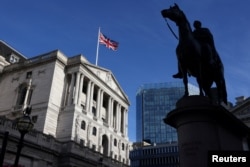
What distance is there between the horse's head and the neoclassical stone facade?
40.4m

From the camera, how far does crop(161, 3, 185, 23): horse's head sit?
11.5 m

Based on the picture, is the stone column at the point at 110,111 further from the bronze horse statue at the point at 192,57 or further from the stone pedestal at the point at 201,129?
the stone pedestal at the point at 201,129

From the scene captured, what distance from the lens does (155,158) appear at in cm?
11544

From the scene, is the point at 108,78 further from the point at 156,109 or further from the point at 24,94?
the point at 156,109

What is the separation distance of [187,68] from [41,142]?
30.3m

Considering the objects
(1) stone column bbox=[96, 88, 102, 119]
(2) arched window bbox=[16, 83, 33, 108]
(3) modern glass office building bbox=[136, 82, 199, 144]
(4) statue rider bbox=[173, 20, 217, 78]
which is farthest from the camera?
(3) modern glass office building bbox=[136, 82, 199, 144]

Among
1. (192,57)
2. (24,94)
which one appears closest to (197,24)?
(192,57)

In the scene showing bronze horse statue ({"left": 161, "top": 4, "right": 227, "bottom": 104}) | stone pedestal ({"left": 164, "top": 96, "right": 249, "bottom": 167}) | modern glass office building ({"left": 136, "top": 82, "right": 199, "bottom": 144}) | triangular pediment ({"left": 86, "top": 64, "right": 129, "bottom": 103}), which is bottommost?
stone pedestal ({"left": 164, "top": 96, "right": 249, "bottom": 167})

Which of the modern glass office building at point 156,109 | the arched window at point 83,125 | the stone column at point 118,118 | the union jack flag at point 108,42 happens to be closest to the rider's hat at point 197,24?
the arched window at point 83,125

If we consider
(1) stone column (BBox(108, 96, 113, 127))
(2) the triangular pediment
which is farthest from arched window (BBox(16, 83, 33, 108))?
(1) stone column (BBox(108, 96, 113, 127))

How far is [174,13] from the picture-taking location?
454 inches

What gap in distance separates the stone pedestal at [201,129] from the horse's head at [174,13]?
3.35m

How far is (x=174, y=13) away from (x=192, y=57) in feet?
6.16

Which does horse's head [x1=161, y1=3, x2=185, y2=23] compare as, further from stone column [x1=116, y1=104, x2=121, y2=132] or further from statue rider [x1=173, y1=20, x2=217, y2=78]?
stone column [x1=116, y1=104, x2=121, y2=132]
